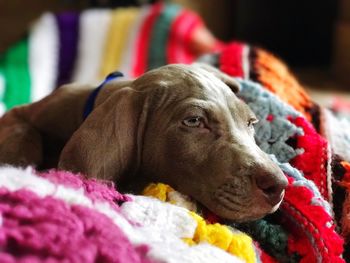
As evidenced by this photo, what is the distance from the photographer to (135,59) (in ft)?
9.50

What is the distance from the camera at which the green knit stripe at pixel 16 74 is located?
7.81 feet

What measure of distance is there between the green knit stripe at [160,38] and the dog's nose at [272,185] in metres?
1.90

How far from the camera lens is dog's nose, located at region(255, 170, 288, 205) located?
0.98 meters

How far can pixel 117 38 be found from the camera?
2996 mm

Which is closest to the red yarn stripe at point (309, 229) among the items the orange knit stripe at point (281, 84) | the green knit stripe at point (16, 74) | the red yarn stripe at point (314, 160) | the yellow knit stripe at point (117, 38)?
the red yarn stripe at point (314, 160)

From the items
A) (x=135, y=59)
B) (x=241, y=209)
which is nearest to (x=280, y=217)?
(x=241, y=209)

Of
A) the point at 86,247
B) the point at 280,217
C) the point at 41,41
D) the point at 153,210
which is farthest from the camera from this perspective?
the point at 41,41

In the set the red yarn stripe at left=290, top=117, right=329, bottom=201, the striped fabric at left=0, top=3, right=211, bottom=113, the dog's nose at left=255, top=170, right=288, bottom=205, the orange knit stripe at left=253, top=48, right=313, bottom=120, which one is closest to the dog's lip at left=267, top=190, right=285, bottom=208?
the dog's nose at left=255, top=170, right=288, bottom=205

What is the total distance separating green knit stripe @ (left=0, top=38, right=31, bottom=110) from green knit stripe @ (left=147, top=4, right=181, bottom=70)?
0.60 meters

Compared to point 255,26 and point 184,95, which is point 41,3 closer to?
point 255,26

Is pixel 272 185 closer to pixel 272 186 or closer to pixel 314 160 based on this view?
pixel 272 186

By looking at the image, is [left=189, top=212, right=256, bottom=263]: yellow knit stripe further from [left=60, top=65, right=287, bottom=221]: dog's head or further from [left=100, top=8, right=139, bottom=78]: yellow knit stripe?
[left=100, top=8, right=139, bottom=78]: yellow knit stripe

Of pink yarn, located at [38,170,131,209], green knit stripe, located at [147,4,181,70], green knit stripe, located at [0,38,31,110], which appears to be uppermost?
pink yarn, located at [38,170,131,209]

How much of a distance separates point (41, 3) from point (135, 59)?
103 centimetres
